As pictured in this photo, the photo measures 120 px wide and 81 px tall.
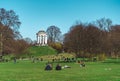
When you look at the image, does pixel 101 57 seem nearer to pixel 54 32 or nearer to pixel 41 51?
pixel 41 51

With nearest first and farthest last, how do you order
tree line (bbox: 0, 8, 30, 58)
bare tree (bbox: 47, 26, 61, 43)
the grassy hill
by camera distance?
tree line (bbox: 0, 8, 30, 58)
the grassy hill
bare tree (bbox: 47, 26, 61, 43)

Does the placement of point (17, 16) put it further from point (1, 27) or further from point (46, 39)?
point (46, 39)

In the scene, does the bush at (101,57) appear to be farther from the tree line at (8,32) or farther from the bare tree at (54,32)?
the bare tree at (54,32)

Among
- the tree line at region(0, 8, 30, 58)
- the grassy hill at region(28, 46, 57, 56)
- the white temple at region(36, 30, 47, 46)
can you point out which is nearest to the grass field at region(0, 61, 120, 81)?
the tree line at region(0, 8, 30, 58)

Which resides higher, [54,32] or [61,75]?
[54,32]

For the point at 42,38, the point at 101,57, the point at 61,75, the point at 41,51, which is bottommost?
the point at 61,75

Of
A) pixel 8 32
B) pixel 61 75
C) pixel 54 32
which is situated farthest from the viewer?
pixel 54 32

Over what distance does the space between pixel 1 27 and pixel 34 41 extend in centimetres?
9424

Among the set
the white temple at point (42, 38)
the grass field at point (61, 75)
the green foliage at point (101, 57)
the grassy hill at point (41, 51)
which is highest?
the white temple at point (42, 38)

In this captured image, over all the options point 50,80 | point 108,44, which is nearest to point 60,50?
point 108,44

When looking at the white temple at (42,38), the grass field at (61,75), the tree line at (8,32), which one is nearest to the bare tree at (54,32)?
the white temple at (42,38)

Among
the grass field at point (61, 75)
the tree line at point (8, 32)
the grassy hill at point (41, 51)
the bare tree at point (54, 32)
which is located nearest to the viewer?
the grass field at point (61, 75)

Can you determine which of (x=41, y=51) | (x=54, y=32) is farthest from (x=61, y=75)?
(x=54, y=32)

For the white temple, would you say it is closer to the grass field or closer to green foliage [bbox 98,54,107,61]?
green foliage [bbox 98,54,107,61]
